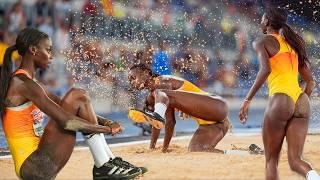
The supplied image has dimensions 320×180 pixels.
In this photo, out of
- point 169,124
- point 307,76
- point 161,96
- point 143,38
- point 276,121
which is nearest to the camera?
point 276,121

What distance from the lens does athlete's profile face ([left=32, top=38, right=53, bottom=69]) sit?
266cm

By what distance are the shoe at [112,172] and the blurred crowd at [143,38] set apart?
14.8 feet

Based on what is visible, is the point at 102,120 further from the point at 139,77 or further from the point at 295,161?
the point at 139,77

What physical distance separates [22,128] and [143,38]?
19.6 feet

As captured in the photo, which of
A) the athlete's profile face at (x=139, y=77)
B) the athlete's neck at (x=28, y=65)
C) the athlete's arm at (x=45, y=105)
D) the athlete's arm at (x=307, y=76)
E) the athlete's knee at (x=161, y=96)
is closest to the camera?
the athlete's arm at (x=45, y=105)

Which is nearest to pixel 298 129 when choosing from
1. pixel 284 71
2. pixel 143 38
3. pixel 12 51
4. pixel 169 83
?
pixel 284 71

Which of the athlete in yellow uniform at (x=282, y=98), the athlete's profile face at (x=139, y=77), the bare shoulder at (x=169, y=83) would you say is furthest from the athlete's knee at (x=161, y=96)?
the athlete in yellow uniform at (x=282, y=98)

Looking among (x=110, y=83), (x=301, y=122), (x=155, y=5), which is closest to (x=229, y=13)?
(x=155, y=5)

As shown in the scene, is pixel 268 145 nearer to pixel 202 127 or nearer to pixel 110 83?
pixel 202 127

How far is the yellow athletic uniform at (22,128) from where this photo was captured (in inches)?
102

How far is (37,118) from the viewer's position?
263 cm

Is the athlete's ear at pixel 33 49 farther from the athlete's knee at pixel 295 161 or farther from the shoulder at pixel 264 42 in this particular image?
the athlete's knee at pixel 295 161

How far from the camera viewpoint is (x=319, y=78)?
877cm

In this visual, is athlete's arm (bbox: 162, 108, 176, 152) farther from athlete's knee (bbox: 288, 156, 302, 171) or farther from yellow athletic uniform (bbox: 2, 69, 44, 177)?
yellow athletic uniform (bbox: 2, 69, 44, 177)
